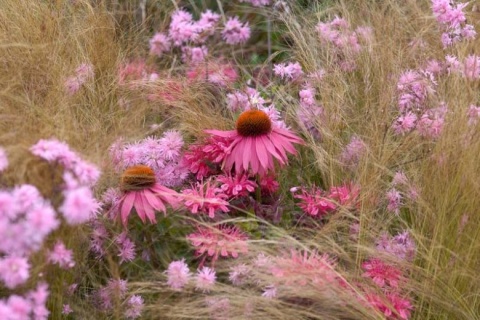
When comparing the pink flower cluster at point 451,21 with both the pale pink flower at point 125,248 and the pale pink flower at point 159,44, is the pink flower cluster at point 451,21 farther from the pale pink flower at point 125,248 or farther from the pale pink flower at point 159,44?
the pale pink flower at point 125,248

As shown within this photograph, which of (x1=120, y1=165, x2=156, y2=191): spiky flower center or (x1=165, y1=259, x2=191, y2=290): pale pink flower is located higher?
(x1=120, y1=165, x2=156, y2=191): spiky flower center

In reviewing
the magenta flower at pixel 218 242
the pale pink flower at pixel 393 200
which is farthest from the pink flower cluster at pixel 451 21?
the magenta flower at pixel 218 242

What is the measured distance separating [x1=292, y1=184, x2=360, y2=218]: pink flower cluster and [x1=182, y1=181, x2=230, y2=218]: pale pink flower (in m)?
0.18

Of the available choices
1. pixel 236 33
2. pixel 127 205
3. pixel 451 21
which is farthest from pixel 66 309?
pixel 236 33

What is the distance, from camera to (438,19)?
2391 mm

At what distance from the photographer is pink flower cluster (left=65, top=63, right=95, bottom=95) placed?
2178mm

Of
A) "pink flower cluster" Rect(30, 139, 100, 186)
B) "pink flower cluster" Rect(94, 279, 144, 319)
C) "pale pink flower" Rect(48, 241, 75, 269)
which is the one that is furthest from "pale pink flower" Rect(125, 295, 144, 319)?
"pink flower cluster" Rect(30, 139, 100, 186)

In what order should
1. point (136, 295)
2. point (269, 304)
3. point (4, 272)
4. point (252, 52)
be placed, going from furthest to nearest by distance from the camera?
point (252, 52)
point (136, 295)
point (269, 304)
point (4, 272)

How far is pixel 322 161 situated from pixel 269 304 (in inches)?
19.5

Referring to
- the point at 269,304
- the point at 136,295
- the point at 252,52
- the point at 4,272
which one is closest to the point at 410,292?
the point at 269,304

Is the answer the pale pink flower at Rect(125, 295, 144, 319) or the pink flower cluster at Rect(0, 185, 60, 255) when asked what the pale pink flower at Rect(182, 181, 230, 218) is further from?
the pink flower cluster at Rect(0, 185, 60, 255)

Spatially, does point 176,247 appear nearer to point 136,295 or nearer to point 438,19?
point 136,295

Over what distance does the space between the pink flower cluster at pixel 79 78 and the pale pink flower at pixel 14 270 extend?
0.74 meters

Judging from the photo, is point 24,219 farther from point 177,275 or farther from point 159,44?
point 159,44
